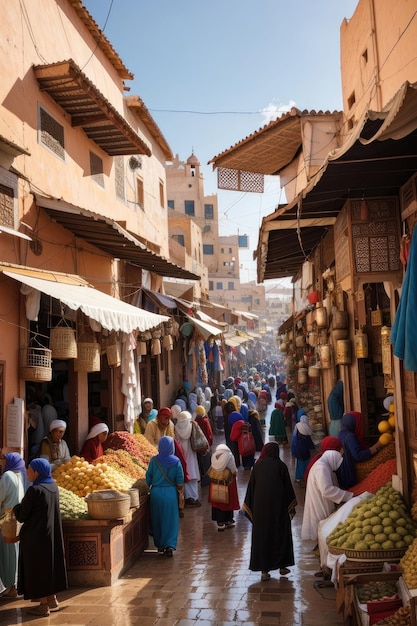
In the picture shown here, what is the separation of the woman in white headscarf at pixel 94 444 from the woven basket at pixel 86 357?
4.16ft

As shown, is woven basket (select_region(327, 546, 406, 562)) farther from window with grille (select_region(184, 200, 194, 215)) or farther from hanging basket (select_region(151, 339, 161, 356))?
window with grille (select_region(184, 200, 194, 215))

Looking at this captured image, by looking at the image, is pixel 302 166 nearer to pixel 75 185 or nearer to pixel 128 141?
pixel 128 141

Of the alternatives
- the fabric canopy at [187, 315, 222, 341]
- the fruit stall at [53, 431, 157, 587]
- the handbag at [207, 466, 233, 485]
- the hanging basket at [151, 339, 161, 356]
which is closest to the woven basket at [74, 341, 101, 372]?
the fruit stall at [53, 431, 157, 587]

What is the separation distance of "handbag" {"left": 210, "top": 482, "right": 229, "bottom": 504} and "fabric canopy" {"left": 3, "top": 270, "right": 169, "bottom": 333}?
2.47 metres

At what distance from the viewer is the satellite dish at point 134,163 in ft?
46.3

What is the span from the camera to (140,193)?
49.5 feet

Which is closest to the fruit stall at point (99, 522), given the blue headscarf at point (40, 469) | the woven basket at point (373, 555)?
the blue headscarf at point (40, 469)

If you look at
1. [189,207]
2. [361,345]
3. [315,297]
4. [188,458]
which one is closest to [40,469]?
[361,345]

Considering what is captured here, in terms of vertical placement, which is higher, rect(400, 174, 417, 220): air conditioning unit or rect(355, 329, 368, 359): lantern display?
rect(400, 174, 417, 220): air conditioning unit

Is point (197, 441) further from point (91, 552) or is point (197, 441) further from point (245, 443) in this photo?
point (91, 552)

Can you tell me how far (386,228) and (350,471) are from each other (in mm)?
2866

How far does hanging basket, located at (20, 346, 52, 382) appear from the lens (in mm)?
7229

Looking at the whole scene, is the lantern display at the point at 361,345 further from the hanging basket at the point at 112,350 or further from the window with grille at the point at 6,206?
the window with grille at the point at 6,206

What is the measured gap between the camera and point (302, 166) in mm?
14336
